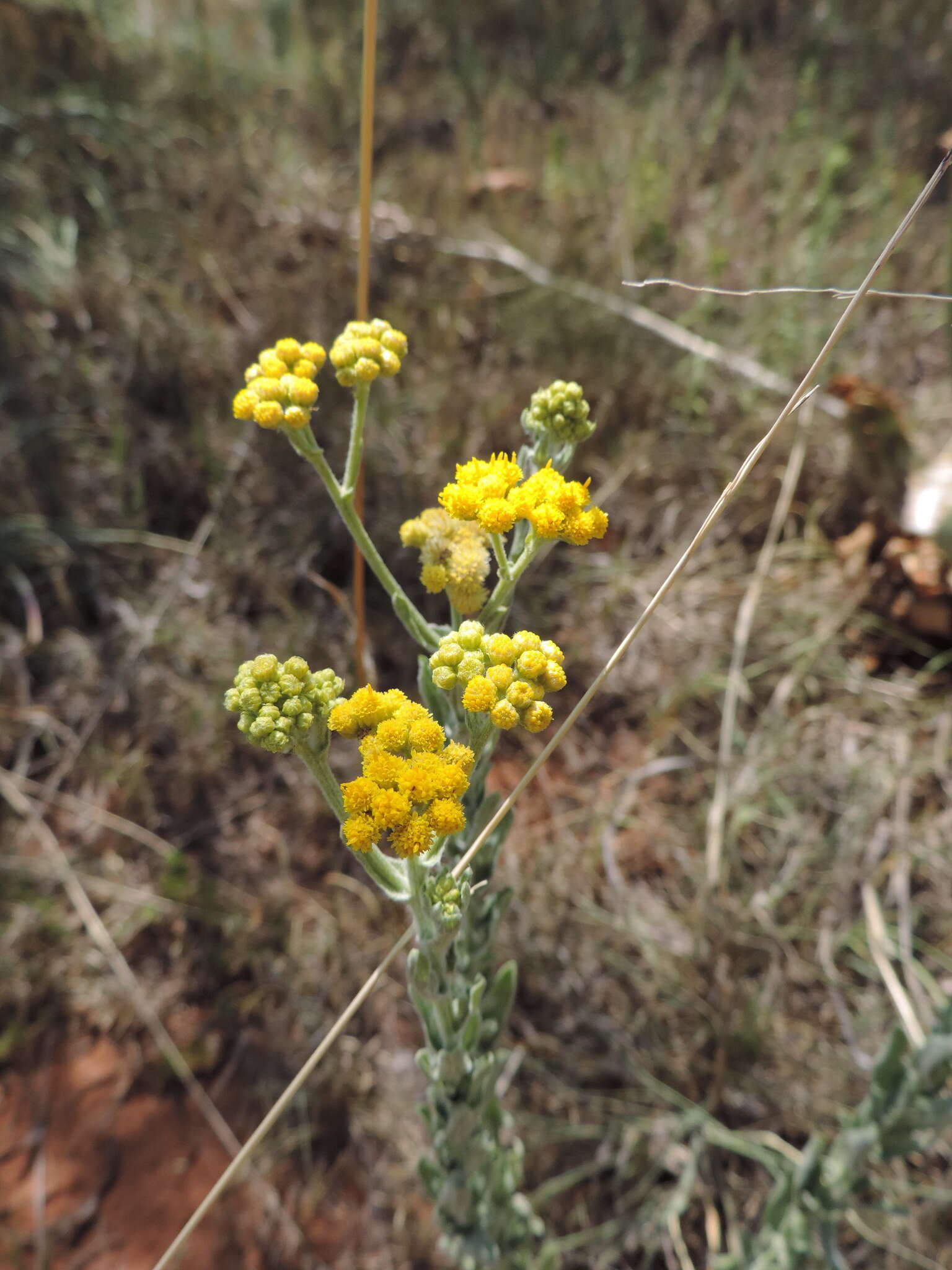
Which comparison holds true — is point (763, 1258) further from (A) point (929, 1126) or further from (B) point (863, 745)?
(B) point (863, 745)

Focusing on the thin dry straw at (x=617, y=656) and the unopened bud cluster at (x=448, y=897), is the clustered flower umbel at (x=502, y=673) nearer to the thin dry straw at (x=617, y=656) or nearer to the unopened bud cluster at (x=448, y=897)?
the thin dry straw at (x=617, y=656)

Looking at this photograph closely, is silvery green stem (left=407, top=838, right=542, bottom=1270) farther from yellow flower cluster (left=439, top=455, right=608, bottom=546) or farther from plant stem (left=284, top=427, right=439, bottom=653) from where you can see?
yellow flower cluster (left=439, top=455, right=608, bottom=546)

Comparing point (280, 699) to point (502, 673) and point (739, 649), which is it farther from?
point (739, 649)

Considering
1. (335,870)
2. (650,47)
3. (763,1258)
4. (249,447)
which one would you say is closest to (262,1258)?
(335,870)

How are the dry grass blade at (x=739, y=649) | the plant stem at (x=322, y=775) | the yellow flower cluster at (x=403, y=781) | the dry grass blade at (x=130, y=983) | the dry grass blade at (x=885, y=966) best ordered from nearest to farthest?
1. the yellow flower cluster at (x=403, y=781)
2. the plant stem at (x=322, y=775)
3. the dry grass blade at (x=885, y=966)
4. the dry grass blade at (x=130, y=983)
5. the dry grass blade at (x=739, y=649)

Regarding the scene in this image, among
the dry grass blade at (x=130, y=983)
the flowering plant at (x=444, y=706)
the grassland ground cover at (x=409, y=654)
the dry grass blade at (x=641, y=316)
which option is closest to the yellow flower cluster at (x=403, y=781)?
the flowering plant at (x=444, y=706)

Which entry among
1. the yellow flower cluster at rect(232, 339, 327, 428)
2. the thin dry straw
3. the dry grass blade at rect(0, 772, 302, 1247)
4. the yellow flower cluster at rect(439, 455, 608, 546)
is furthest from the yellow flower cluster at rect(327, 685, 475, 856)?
the dry grass blade at rect(0, 772, 302, 1247)
